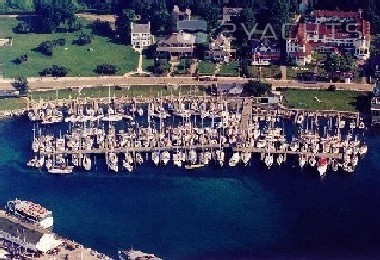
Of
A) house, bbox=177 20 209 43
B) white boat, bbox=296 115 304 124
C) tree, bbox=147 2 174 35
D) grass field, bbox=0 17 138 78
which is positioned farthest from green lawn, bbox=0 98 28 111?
white boat, bbox=296 115 304 124

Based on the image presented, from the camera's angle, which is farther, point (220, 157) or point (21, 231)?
point (220, 157)

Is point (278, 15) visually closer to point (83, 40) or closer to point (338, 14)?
point (338, 14)

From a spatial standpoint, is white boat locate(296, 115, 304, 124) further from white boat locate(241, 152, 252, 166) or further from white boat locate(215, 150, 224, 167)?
white boat locate(215, 150, 224, 167)

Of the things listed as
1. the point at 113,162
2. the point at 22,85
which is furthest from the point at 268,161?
the point at 22,85

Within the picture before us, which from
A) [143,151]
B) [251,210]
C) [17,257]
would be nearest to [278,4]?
[143,151]

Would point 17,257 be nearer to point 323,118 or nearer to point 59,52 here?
point 323,118

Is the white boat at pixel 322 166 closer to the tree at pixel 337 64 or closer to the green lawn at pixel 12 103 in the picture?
the tree at pixel 337 64
